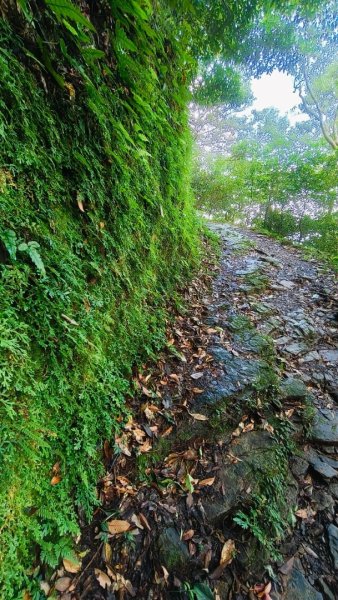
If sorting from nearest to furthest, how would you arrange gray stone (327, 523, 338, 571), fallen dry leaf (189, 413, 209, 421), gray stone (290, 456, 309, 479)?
gray stone (327, 523, 338, 571), gray stone (290, 456, 309, 479), fallen dry leaf (189, 413, 209, 421)

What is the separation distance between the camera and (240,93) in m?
8.52

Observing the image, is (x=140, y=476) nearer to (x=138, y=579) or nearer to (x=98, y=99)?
(x=138, y=579)

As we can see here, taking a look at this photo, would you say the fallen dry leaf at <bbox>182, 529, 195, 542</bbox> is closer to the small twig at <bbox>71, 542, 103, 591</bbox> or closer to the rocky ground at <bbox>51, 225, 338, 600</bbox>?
the rocky ground at <bbox>51, 225, 338, 600</bbox>

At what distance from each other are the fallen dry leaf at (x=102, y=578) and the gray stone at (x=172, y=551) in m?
0.32

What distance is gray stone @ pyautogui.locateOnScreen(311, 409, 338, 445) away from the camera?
7.95 feet

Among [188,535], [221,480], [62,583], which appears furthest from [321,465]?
[62,583]

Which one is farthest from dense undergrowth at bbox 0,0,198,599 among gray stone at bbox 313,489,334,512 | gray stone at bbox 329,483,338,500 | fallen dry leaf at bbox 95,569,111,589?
gray stone at bbox 329,483,338,500

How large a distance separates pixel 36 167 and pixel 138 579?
257 centimetres

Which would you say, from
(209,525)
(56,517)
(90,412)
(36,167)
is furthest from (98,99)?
(209,525)

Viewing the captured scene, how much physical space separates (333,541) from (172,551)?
1203mm

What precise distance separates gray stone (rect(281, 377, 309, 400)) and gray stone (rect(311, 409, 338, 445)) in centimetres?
22

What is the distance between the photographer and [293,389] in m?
2.78

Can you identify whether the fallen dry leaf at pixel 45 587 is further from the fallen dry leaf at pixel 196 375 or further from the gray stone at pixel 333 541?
the gray stone at pixel 333 541

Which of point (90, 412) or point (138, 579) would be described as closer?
point (138, 579)
